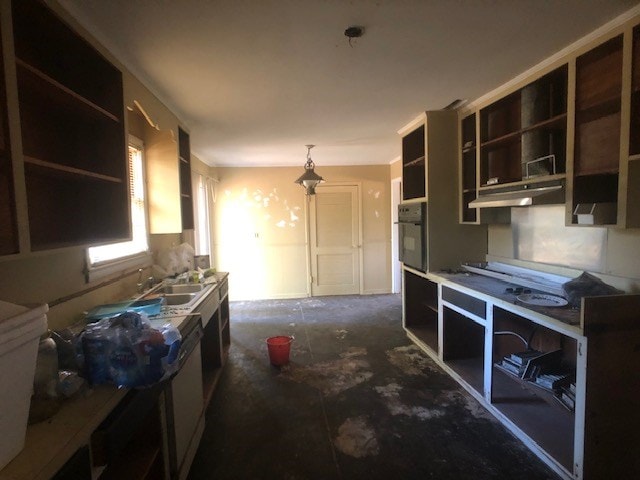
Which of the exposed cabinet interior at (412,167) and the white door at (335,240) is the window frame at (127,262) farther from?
the white door at (335,240)

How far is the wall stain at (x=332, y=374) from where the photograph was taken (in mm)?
2854

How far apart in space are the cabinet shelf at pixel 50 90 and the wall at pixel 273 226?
4.13 m

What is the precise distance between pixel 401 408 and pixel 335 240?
3.73 m

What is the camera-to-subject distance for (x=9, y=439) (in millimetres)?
863

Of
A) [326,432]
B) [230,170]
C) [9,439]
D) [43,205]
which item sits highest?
[230,170]

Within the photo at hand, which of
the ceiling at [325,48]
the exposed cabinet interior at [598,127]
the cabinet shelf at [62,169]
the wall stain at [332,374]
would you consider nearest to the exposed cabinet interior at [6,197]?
the cabinet shelf at [62,169]

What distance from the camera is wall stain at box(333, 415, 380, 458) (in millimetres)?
2074

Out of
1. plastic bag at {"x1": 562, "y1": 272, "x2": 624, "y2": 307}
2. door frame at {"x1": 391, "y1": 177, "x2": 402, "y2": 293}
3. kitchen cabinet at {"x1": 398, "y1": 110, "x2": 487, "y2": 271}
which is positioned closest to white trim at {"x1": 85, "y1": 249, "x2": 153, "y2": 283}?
kitchen cabinet at {"x1": 398, "y1": 110, "x2": 487, "y2": 271}

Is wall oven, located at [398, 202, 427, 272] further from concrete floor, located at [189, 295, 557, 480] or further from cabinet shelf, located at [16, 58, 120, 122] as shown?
cabinet shelf, located at [16, 58, 120, 122]

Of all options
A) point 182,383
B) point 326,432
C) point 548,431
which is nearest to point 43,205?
point 182,383

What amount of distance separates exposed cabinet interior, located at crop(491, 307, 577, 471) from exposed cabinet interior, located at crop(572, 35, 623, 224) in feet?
3.08

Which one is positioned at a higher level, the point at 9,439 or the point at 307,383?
the point at 9,439

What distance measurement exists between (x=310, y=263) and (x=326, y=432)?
3846mm

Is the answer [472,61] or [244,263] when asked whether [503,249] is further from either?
[244,263]
